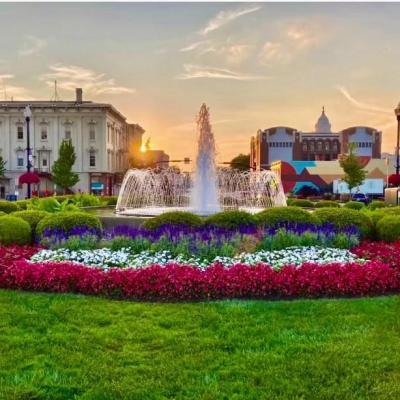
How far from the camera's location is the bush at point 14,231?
477 inches

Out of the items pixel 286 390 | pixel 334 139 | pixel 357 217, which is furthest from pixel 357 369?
pixel 334 139

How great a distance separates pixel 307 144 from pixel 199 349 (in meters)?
111

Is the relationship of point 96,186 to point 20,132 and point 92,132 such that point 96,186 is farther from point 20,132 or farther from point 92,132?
point 20,132

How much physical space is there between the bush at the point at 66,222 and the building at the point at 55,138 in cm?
6067

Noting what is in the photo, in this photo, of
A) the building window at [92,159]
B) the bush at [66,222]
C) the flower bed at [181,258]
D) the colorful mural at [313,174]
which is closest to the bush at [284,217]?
the flower bed at [181,258]

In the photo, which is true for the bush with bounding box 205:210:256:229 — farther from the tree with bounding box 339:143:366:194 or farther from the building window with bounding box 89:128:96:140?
the building window with bounding box 89:128:96:140

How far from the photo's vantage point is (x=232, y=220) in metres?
12.3

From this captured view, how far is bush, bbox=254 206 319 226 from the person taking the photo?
12.3 m

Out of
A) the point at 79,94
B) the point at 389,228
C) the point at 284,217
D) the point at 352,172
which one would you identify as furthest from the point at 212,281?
the point at 79,94

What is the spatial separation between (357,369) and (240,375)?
1.06 meters

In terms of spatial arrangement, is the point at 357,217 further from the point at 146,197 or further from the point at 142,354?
the point at 146,197

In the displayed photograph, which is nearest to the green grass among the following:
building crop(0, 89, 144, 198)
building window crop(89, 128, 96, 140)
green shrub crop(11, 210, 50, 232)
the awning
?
green shrub crop(11, 210, 50, 232)

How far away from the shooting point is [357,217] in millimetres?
12789

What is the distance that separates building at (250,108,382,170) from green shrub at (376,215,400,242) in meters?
87.9
